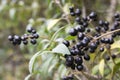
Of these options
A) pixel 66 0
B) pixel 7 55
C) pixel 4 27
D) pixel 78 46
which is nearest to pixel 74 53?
pixel 78 46

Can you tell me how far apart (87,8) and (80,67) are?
3.19 ft

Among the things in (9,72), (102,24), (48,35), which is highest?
(9,72)

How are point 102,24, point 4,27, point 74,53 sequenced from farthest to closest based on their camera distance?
point 4,27, point 102,24, point 74,53

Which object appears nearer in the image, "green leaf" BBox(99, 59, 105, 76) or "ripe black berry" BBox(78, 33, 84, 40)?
"ripe black berry" BBox(78, 33, 84, 40)

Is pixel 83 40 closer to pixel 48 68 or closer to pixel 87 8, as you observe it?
pixel 48 68

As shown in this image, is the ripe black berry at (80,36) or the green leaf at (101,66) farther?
the green leaf at (101,66)

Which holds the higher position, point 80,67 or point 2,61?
→ point 2,61

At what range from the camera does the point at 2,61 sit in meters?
4.45

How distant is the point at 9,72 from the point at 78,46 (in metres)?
3.11

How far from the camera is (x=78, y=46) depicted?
135 centimetres

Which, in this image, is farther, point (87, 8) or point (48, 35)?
point (87, 8)

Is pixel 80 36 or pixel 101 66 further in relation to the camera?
pixel 101 66

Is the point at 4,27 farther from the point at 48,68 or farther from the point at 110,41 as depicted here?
the point at 110,41

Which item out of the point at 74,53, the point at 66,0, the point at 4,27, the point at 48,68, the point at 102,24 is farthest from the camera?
the point at 4,27
